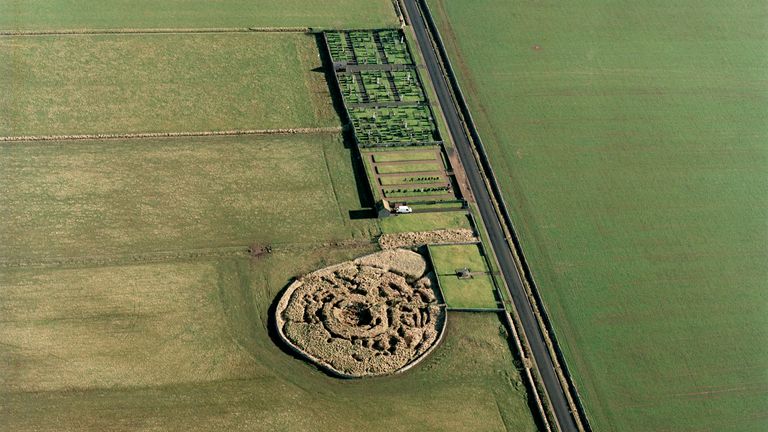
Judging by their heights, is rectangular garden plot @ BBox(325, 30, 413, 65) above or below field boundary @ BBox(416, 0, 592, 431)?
above

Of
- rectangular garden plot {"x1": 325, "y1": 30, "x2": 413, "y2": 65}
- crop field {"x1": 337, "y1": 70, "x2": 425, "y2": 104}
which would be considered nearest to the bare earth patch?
crop field {"x1": 337, "y1": 70, "x2": 425, "y2": 104}

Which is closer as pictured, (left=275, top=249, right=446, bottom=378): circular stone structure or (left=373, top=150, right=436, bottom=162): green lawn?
(left=275, top=249, right=446, bottom=378): circular stone structure

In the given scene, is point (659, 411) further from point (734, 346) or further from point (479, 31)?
point (479, 31)

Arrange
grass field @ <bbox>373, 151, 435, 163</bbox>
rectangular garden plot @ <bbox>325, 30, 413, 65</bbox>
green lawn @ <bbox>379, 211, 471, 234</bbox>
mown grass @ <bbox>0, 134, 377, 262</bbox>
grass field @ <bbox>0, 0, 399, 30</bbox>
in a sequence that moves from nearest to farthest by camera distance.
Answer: mown grass @ <bbox>0, 134, 377, 262</bbox> < green lawn @ <bbox>379, 211, 471, 234</bbox> < grass field @ <bbox>373, 151, 435, 163</bbox> < grass field @ <bbox>0, 0, 399, 30</bbox> < rectangular garden plot @ <bbox>325, 30, 413, 65</bbox>

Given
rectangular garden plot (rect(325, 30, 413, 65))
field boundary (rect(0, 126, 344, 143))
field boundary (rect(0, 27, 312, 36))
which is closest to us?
field boundary (rect(0, 126, 344, 143))

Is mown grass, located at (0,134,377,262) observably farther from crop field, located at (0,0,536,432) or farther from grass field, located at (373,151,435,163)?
grass field, located at (373,151,435,163)
